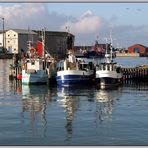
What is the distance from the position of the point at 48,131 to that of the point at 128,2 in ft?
28.4

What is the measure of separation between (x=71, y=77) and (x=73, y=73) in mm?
591

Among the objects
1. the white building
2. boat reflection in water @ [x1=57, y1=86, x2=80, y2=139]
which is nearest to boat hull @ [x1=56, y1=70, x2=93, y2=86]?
boat reflection in water @ [x1=57, y1=86, x2=80, y2=139]

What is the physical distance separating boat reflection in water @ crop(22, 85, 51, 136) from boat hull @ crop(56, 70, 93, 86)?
7.49ft

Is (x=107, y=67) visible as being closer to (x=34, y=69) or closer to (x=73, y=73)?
(x=73, y=73)

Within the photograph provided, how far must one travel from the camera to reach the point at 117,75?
5956 cm

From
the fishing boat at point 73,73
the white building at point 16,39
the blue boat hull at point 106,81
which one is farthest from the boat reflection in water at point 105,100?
the white building at point 16,39

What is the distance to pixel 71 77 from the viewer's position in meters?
58.0

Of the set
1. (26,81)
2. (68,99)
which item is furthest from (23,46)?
(68,99)

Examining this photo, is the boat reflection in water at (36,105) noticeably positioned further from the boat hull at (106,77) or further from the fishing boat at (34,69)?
the boat hull at (106,77)

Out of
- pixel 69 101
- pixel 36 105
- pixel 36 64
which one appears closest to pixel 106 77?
pixel 36 64

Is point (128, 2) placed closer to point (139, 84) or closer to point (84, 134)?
point (84, 134)

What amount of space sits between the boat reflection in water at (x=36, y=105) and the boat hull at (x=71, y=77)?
7.49ft

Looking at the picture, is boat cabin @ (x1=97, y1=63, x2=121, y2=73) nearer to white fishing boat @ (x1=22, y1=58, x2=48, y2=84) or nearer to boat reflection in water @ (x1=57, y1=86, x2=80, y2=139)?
boat reflection in water @ (x1=57, y1=86, x2=80, y2=139)

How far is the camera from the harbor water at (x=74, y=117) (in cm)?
2391
